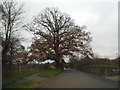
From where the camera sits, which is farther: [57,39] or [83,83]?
[57,39]


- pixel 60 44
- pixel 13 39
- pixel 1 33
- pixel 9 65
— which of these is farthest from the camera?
pixel 60 44

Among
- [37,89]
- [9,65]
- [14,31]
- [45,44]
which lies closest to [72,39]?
[45,44]

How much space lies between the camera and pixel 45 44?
44469 millimetres

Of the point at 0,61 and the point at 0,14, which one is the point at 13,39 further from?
the point at 0,61

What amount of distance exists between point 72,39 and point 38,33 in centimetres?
814

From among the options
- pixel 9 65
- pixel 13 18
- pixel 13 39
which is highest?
pixel 13 18

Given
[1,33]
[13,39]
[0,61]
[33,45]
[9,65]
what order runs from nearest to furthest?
[0,61], [9,65], [1,33], [13,39], [33,45]

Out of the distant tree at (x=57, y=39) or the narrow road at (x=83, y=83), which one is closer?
the narrow road at (x=83, y=83)

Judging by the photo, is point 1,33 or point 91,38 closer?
point 1,33

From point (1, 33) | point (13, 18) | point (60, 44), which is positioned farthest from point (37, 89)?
point (60, 44)

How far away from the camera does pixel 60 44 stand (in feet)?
157

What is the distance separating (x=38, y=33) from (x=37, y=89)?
33.8m

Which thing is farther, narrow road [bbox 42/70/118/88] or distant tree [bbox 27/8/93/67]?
distant tree [bbox 27/8/93/67]

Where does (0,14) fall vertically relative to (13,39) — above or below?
above
